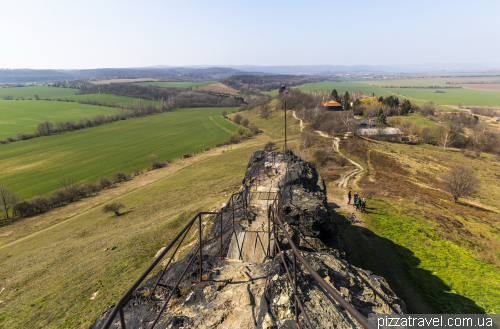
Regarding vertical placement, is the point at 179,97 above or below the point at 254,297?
above

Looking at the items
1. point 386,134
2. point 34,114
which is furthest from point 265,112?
point 34,114

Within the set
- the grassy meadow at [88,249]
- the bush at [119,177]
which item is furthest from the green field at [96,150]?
the grassy meadow at [88,249]

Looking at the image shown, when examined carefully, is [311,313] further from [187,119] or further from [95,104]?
[95,104]

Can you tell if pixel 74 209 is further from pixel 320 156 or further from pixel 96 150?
pixel 320 156

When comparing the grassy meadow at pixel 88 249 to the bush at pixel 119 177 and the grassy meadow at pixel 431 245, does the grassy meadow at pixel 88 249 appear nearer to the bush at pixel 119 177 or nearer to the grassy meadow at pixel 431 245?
the bush at pixel 119 177

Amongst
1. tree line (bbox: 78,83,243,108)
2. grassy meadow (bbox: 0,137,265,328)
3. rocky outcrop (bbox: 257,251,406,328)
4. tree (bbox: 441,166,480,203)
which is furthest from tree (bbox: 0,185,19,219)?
tree line (bbox: 78,83,243,108)

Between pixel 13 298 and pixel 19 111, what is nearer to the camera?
pixel 13 298

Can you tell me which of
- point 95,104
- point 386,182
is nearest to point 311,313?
point 386,182
